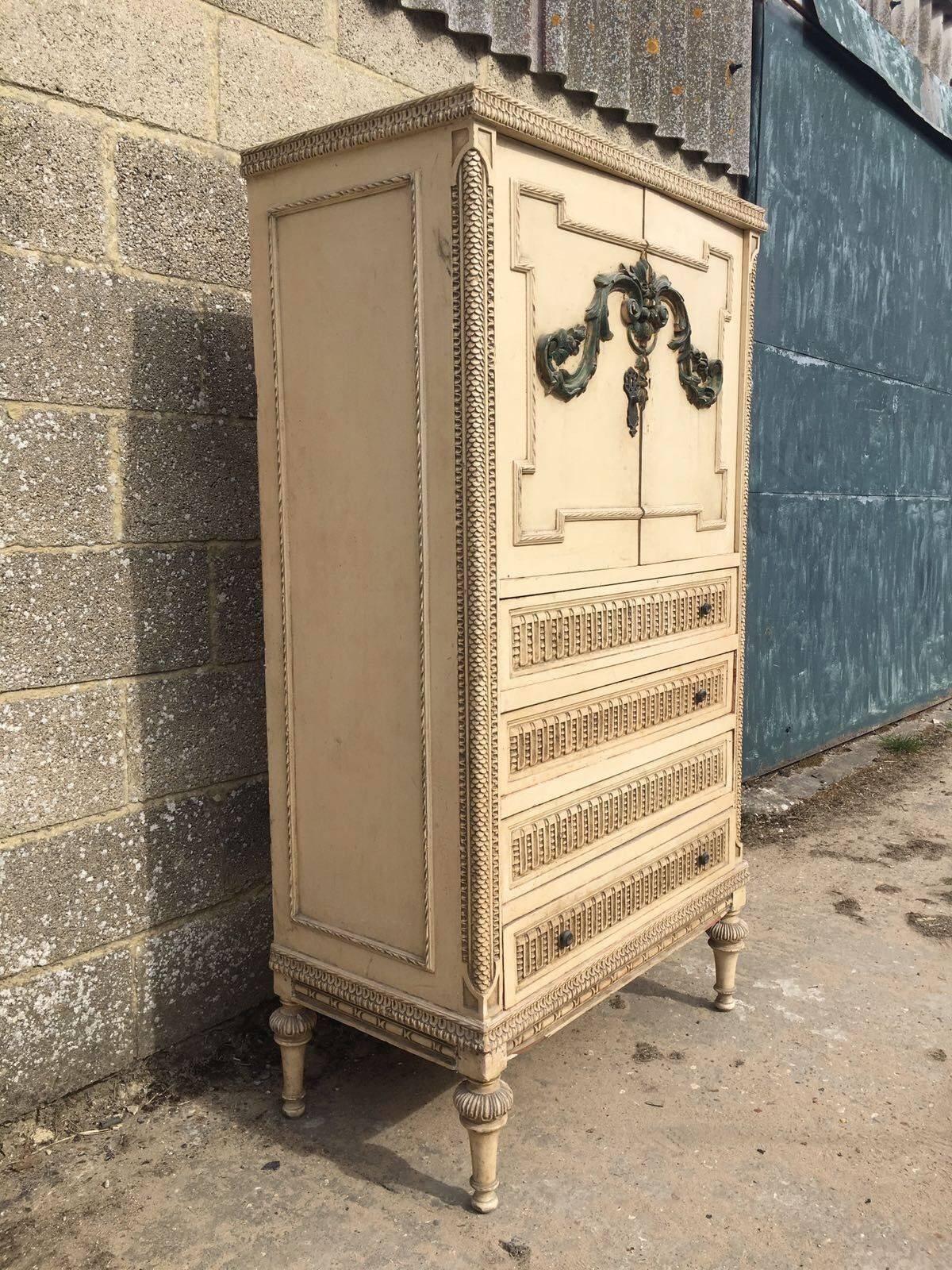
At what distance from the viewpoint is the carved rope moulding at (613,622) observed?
2195mm

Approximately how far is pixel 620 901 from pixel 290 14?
243 centimetres

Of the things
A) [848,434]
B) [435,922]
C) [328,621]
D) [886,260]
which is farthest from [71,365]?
[886,260]

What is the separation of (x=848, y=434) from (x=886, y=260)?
102cm

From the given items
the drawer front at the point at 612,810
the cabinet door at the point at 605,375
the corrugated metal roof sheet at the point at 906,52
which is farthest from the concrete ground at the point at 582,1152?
the corrugated metal roof sheet at the point at 906,52

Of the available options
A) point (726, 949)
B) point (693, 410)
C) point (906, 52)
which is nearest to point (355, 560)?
point (693, 410)

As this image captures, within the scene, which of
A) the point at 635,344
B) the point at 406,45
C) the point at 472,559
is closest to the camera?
the point at 472,559

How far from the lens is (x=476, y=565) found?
80.7 inches

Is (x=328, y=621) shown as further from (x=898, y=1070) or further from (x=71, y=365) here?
(x=898, y=1070)

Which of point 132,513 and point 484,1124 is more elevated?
point 132,513

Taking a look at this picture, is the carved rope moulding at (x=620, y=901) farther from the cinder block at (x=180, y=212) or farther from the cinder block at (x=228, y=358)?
the cinder block at (x=180, y=212)

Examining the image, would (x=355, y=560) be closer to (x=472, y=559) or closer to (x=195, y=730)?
(x=472, y=559)

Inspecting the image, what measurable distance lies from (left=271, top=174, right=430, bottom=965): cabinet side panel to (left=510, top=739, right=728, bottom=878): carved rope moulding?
0.77 feet

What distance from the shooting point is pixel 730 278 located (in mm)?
2785

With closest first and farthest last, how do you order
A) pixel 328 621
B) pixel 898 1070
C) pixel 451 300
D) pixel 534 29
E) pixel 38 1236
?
pixel 451 300, pixel 38 1236, pixel 328 621, pixel 898 1070, pixel 534 29
